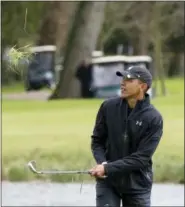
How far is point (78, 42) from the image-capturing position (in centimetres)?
3456

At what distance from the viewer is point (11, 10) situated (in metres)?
39.0

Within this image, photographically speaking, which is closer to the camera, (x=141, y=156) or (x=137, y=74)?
(x=141, y=156)

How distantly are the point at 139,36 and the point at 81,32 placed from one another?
85.1ft

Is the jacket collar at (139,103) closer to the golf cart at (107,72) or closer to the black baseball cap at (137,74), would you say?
the black baseball cap at (137,74)

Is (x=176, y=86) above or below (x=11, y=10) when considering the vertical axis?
below

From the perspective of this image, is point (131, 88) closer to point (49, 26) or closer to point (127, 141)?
point (127, 141)

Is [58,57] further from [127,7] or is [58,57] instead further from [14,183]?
[14,183]

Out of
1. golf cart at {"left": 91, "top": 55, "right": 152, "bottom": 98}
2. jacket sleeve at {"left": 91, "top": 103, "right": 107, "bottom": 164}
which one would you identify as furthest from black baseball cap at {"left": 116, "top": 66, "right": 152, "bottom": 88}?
golf cart at {"left": 91, "top": 55, "right": 152, "bottom": 98}

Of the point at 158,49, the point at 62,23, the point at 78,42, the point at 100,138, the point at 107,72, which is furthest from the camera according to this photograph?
the point at 62,23

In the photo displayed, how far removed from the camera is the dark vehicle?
1773 inches

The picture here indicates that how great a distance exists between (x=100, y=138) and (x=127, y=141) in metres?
0.29

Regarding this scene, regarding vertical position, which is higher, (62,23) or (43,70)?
(62,23)

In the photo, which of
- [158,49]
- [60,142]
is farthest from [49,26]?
[60,142]

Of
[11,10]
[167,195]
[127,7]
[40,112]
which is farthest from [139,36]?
[167,195]
